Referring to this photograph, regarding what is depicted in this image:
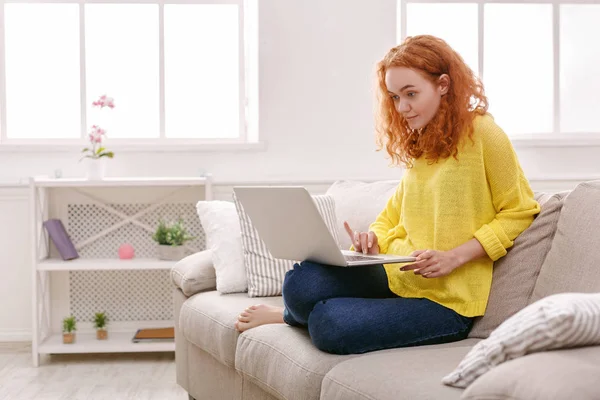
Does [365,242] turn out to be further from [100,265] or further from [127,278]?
[127,278]

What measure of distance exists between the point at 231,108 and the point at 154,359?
1.32 metres

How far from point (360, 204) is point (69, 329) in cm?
166

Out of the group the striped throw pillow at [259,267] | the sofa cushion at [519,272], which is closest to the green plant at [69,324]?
the striped throw pillow at [259,267]

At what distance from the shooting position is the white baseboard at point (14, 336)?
421cm

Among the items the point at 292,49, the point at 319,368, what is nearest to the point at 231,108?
the point at 292,49

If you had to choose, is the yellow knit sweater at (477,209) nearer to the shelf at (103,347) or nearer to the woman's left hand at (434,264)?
the woman's left hand at (434,264)

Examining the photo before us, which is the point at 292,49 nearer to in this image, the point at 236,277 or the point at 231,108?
the point at 231,108

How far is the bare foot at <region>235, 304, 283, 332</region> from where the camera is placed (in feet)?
8.07

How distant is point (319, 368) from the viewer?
1.99m

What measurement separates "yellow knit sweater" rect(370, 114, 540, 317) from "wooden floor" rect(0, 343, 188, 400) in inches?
57.5

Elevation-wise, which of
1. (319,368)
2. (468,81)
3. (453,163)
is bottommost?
(319,368)

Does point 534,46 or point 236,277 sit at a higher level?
point 534,46

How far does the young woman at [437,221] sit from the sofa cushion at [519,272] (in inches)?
0.9

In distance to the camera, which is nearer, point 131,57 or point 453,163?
point 453,163
